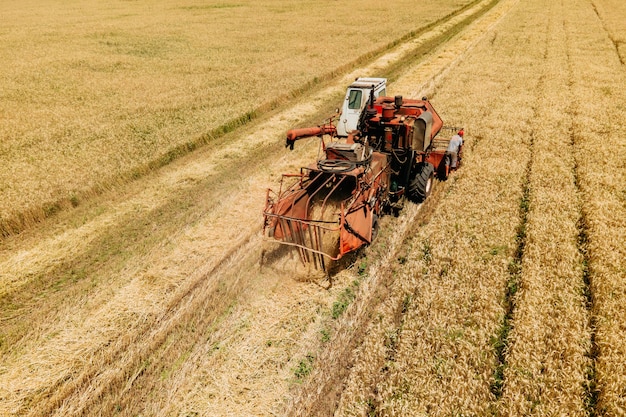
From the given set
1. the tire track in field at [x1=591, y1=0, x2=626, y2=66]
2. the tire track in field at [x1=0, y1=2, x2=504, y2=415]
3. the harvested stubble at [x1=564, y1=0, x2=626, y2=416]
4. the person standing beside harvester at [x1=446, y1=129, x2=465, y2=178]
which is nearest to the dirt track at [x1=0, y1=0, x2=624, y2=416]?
the tire track in field at [x1=0, y1=2, x2=504, y2=415]

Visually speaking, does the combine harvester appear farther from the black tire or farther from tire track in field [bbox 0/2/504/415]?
tire track in field [bbox 0/2/504/415]

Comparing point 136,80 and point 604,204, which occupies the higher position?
point 136,80

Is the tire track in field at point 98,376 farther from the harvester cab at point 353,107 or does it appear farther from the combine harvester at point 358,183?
the harvester cab at point 353,107

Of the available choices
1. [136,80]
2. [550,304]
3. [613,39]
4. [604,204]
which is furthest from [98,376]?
[613,39]

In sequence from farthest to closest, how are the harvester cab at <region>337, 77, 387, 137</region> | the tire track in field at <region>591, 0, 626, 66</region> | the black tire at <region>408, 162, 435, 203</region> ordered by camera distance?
1. the tire track in field at <region>591, 0, 626, 66</region>
2. the harvester cab at <region>337, 77, 387, 137</region>
3. the black tire at <region>408, 162, 435, 203</region>

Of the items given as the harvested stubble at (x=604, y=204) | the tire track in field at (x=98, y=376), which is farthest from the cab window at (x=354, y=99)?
the tire track in field at (x=98, y=376)

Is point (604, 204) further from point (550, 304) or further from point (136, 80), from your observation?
point (136, 80)

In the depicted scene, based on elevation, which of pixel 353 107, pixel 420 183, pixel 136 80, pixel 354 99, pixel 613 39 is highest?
pixel 136 80
